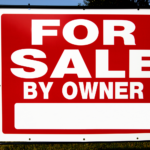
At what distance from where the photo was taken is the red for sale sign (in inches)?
64.6

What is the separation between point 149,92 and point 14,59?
Answer: 1.36 meters

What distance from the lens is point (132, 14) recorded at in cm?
166

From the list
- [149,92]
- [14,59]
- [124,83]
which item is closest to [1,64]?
→ [14,59]

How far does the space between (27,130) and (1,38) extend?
0.92m

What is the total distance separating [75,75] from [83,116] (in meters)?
0.41

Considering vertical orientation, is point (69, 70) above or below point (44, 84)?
above

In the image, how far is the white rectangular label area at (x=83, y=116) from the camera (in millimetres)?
1654

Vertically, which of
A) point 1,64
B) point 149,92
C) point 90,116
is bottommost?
point 90,116

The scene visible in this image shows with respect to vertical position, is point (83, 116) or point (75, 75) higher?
point (75, 75)

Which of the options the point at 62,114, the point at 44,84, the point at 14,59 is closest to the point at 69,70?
the point at 44,84

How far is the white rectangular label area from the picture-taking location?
1654 millimetres

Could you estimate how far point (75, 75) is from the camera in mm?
1653

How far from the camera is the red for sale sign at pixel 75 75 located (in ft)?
5.39

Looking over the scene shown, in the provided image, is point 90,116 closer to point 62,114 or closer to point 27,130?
point 62,114
